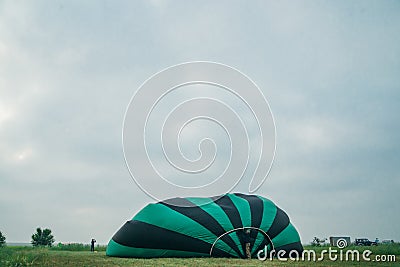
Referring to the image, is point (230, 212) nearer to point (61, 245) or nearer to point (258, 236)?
point (258, 236)

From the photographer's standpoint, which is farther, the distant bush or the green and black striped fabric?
the distant bush

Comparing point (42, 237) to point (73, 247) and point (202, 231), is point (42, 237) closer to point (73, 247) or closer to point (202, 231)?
point (73, 247)

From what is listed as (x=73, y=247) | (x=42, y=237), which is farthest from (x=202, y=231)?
(x=42, y=237)

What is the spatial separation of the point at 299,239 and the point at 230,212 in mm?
2717

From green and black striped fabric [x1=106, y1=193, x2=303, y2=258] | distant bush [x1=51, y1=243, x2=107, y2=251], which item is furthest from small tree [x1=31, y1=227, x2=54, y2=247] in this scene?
green and black striped fabric [x1=106, y1=193, x2=303, y2=258]

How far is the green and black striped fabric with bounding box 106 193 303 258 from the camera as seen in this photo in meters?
13.6

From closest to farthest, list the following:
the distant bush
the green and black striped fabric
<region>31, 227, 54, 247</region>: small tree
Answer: the green and black striped fabric, the distant bush, <region>31, 227, 54, 247</region>: small tree

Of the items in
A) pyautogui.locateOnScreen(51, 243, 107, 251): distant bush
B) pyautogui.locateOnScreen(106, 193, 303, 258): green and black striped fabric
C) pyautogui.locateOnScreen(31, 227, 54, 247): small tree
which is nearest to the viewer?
pyautogui.locateOnScreen(106, 193, 303, 258): green and black striped fabric

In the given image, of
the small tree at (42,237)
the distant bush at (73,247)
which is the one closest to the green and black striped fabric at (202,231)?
the distant bush at (73,247)

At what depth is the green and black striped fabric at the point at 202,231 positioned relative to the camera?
13.6 metres

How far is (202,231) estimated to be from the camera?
1372 cm

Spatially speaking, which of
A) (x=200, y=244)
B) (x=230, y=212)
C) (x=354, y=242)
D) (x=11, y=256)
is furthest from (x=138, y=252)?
(x=354, y=242)

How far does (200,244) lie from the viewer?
13586 millimetres

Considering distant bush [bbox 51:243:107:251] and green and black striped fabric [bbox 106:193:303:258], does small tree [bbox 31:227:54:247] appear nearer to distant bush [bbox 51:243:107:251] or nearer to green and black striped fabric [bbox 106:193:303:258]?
distant bush [bbox 51:243:107:251]
